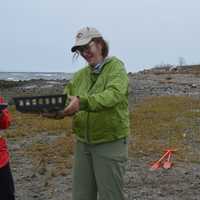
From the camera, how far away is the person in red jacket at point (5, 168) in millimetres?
4964

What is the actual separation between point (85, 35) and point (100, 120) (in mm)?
713

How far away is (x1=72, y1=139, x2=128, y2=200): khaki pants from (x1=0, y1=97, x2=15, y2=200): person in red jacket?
0.69 meters

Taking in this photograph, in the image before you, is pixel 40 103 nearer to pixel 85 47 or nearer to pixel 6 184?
pixel 85 47

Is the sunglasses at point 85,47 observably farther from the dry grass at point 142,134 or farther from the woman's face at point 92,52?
the dry grass at point 142,134

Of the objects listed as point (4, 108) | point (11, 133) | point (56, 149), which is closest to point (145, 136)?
point (56, 149)

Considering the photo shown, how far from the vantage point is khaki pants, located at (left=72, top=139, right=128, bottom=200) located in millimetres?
4594

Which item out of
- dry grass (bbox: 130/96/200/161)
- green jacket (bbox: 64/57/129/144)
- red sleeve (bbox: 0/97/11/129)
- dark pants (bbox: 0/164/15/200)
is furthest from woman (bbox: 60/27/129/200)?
dry grass (bbox: 130/96/200/161)

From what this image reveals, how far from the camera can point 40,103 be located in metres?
4.10

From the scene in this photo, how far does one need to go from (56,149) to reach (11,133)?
10.2ft

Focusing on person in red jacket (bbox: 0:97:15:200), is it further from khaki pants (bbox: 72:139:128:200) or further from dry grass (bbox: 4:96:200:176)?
dry grass (bbox: 4:96:200:176)

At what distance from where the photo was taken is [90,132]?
15.0 feet

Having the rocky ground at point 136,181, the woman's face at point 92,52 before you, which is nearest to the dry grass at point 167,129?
the rocky ground at point 136,181

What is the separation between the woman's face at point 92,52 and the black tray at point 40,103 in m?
0.51

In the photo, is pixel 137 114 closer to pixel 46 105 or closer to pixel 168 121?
pixel 168 121
